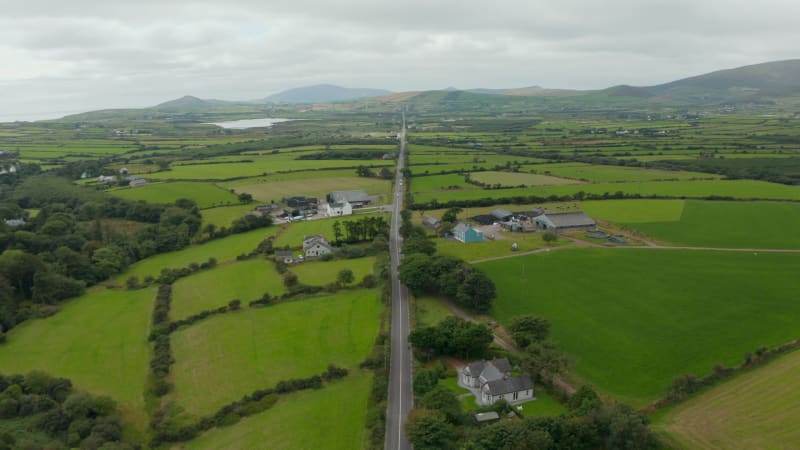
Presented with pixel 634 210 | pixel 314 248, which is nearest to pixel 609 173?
pixel 634 210

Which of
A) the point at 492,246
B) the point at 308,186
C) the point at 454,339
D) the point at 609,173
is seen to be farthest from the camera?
the point at 609,173

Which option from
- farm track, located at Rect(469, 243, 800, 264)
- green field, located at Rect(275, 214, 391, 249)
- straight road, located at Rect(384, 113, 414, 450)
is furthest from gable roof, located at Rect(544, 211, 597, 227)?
green field, located at Rect(275, 214, 391, 249)

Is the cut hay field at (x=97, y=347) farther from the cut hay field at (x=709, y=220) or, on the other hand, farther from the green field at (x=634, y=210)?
the green field at (x=634, y=210)

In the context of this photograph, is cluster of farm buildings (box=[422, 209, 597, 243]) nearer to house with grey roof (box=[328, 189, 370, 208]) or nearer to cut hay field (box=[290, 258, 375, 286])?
cut hay field (box=[290, 258, 375, 286])

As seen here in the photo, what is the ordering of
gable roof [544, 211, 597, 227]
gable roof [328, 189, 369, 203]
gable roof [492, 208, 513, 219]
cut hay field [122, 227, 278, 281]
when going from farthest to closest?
1. gable roof [328, 189, 369, 203]
2. gable roof [492, 208, 513, 219]
3. gable roof [544, 211, 597, 227]
4. cut hay field [122, 227, 278, 281]

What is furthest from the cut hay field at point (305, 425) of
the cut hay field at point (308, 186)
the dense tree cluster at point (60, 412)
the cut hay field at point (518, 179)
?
the cut hay field at point (518, 179)

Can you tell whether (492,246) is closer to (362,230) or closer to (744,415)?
(362,230)
